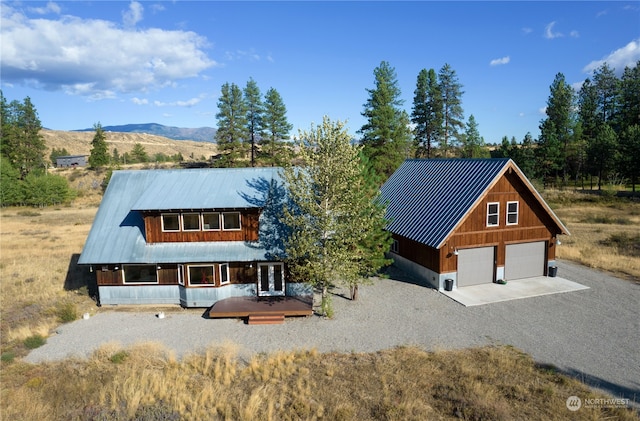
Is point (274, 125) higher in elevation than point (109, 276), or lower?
higher

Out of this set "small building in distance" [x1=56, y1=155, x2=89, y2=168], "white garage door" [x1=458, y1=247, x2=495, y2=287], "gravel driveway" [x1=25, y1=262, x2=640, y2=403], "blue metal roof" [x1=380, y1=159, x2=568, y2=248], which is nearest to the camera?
"gravel driveway" [x1=25, y1=262, x2=640, y2=403]

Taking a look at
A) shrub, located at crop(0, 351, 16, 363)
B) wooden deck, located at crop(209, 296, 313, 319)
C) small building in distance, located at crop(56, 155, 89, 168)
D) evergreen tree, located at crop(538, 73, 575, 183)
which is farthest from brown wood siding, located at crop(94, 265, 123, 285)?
small building in distance, located at crop(56, 155, 89, 168)

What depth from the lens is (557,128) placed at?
2672 inches

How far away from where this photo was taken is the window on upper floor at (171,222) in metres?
21.6

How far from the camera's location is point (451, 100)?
188ft

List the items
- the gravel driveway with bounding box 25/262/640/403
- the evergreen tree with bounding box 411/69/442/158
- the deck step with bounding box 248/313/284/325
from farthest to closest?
the evergreen tree with bounding box 411/69/442/158, the deck step with bounding box 248/313/284/325, the gravel driveway with bounding box 25/262/640/403

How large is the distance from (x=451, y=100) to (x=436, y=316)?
46828 millimetres

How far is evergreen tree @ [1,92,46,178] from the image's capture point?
68.4 metres

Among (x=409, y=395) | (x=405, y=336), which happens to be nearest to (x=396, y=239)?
(x=405, y=336)

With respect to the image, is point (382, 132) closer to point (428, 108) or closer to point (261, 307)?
point (428, 108)

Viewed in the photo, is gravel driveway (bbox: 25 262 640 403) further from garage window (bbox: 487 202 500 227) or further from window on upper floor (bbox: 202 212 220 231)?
garage window (bbox: 487 202 500 227)

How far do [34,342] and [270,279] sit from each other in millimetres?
11609

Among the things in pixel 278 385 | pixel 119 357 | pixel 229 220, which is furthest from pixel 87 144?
pixel 278 385

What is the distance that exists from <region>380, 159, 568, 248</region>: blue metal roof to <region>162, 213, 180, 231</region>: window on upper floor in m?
12.6
